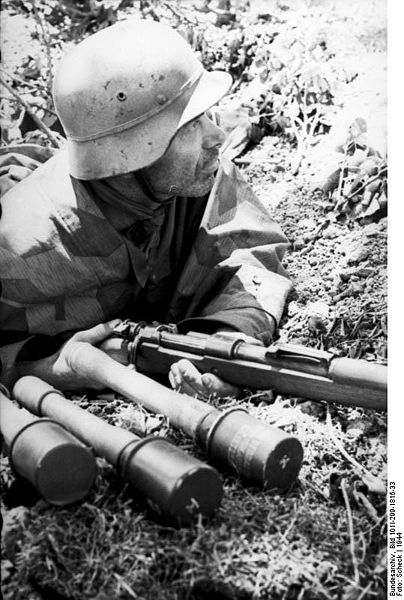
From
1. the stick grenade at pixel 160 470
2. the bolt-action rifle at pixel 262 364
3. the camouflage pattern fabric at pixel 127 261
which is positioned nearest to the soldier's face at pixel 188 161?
the camouflage pattern fabric at pixel 127 261

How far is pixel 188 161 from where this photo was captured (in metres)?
3.01

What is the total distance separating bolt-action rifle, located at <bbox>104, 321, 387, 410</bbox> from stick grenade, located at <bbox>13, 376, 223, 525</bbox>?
56 cm

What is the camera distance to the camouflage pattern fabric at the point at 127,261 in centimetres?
299

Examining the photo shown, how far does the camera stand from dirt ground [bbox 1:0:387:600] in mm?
2016

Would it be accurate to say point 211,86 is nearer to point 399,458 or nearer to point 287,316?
point 287,316

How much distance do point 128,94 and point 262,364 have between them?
3.61 feet

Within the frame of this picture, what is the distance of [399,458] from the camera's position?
2.46m

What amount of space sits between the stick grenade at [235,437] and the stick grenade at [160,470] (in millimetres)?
157

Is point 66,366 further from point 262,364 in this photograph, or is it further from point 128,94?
point 128,94

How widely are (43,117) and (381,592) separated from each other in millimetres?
3072

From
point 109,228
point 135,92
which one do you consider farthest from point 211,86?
point 109,228

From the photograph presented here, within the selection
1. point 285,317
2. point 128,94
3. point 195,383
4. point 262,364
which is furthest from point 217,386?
point 128,94

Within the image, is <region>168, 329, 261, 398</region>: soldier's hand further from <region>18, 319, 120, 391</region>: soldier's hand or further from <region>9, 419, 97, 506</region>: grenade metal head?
<region>9, 419, 97, 506</region>: grenade metal head

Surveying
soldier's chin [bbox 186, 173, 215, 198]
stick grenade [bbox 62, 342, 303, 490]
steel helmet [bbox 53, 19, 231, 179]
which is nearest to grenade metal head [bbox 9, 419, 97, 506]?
stick grenade [bbox 62, 342, 303, 490]
